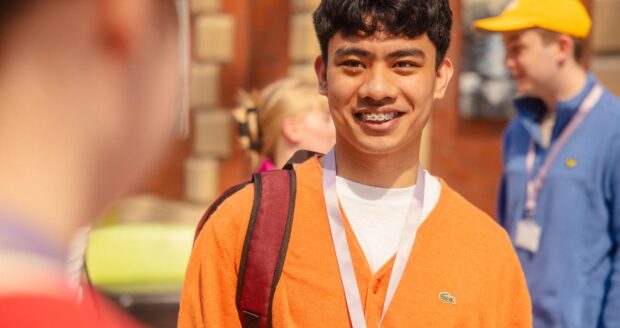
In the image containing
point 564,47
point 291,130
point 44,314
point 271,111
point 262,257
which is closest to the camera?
point 44,314

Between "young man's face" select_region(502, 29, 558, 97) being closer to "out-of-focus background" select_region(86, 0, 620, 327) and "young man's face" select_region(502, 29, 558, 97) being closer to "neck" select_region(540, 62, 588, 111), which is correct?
"neck" select_region(540, 62, 588, 111)

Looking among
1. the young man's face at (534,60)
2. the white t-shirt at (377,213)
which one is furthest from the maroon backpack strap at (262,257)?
the young man's face at (534,60)

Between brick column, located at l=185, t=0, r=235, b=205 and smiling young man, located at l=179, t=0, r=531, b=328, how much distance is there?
8400 mm

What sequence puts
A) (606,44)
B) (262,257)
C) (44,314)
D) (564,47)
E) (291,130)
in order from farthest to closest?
1. (606,44)
2. (291,130)
3. (564,47)
4. (262,257)
5. (44,314)

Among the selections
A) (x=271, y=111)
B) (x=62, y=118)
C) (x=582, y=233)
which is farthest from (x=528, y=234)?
(x=62, y=118)

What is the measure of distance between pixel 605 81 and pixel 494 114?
1.11 metres

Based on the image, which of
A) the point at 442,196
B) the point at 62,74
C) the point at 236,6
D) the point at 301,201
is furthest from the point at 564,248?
the point at 236,6

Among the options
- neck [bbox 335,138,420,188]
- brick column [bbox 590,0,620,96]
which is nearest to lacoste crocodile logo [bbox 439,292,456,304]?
neck [bbox 335,138,420,188]

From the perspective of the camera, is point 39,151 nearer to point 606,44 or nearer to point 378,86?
point 378,86

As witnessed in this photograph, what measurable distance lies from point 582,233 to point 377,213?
5.27ft

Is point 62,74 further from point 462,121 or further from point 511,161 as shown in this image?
point 462,121

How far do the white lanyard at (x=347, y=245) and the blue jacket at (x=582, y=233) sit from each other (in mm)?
1476

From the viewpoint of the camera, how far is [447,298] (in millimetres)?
1849

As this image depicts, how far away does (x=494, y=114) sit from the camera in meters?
7.42
